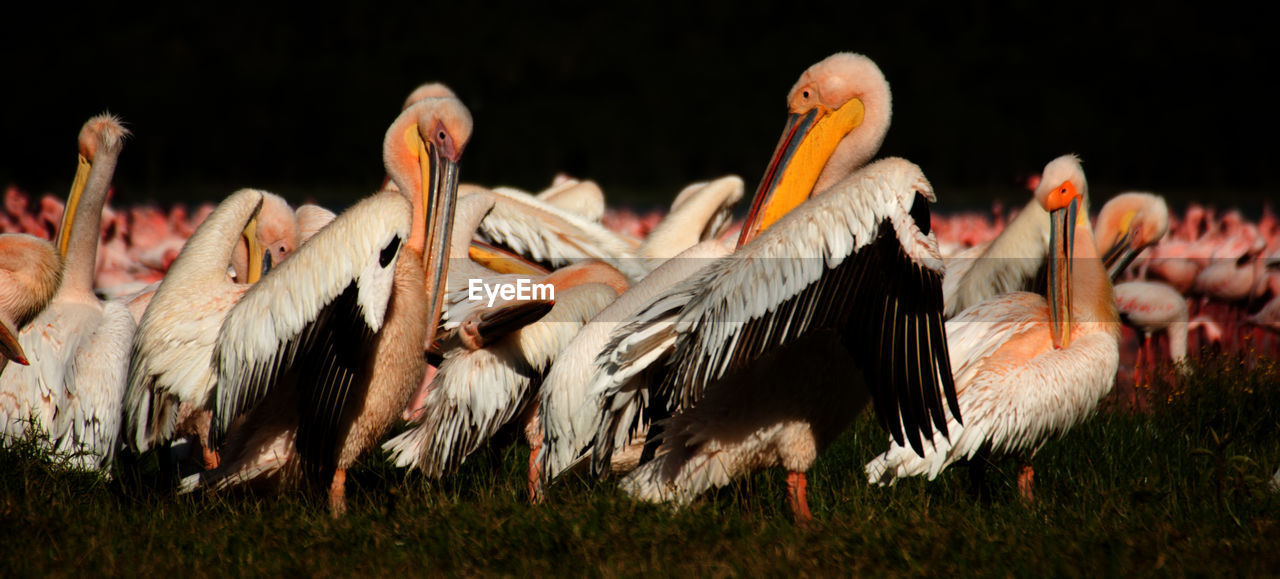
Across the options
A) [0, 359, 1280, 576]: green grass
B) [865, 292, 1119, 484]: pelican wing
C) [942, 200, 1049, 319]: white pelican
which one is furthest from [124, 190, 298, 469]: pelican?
[942, 200, 1049, 319]: white pelican

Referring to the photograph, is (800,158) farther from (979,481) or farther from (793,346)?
(979,481)

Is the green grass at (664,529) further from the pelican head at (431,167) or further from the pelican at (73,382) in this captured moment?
the pelican head at (431,167)

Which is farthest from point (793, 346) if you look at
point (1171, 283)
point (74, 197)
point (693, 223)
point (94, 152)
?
point (1171, 283)

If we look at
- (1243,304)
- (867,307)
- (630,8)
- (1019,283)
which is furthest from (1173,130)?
(867,307)

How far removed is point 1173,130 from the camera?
115 ft

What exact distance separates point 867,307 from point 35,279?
2.57 meters

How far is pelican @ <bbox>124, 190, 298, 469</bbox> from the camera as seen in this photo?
148 inches

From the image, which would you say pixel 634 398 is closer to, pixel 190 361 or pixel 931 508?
pixel 931 508

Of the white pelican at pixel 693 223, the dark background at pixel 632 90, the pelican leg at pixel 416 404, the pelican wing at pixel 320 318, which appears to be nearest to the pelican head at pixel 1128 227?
the white pelican at pixel 693 223

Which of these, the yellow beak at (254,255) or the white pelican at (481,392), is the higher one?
the yellow beak at (254,255)

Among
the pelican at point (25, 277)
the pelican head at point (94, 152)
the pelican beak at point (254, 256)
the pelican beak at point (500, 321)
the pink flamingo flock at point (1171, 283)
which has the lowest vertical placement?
the pink flamingo flock at point (1171, 283)

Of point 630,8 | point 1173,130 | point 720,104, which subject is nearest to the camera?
point 1173,130

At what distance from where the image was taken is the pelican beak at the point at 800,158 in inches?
159

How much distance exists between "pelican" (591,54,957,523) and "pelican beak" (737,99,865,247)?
2.30 ft
